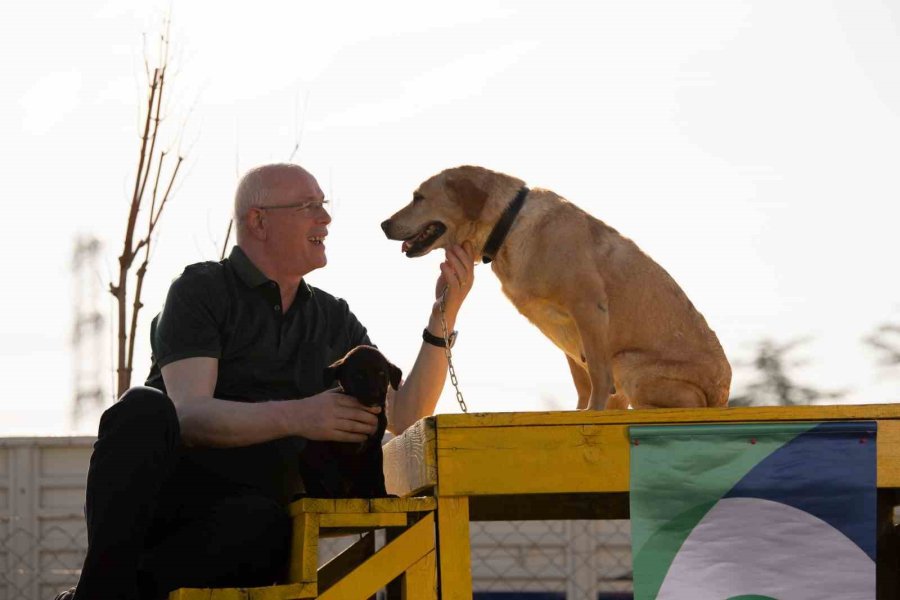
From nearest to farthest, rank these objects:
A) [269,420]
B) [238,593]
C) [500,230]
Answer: [238,593] < [269,420] < [500,230]

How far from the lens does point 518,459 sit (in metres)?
2.62

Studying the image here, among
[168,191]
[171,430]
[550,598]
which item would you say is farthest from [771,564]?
[168,191]

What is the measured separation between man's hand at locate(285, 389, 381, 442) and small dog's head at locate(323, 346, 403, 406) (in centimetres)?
6

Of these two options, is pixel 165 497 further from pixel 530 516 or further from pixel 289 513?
pixel 530 516

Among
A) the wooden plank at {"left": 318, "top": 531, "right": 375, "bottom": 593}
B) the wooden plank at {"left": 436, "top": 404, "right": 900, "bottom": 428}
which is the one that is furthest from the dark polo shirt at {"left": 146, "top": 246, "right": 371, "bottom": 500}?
the wooden plank at {"left": 436, "top": 404, "right": 900, "bottom": 428}

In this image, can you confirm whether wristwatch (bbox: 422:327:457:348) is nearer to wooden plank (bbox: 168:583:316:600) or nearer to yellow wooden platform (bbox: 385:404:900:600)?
yellow wooden platform (bbox: 385:404:900:600)

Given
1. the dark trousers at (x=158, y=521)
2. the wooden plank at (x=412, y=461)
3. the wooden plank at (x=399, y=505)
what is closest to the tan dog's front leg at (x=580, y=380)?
the wooden plank at (x=412, y=461)

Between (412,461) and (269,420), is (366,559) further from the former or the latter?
(269,420)

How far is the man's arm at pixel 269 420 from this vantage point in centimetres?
291

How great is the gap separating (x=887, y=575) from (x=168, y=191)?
14.6ft

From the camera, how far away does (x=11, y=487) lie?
6.50m

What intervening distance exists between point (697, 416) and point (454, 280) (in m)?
1.18

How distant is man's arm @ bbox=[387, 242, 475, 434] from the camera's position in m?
3.62

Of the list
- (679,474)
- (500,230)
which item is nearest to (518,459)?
(679,474)
